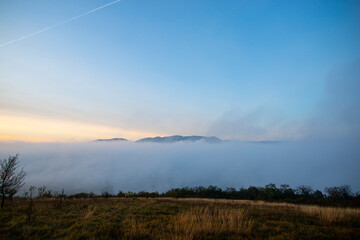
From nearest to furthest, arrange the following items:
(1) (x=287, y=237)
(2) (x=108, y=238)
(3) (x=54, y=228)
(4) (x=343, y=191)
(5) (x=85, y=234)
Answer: (1) (x=287, y=237) → (2) (x=108, y=238) → (5) (x=85, y=234) → (3) (x=54, y=228) → (4) (x=343, y=191)

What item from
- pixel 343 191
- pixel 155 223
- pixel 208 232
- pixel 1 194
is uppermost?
pixel 208 232

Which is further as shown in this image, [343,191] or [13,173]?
[343,191]

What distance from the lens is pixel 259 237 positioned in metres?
5.52

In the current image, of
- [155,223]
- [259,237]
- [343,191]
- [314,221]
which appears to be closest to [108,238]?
[155,223]

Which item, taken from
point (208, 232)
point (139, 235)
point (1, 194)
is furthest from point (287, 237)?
point (1, 194)

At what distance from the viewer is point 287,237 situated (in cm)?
536

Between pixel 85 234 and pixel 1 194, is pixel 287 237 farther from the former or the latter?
pixel 1 194

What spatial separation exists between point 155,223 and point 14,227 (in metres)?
7.41

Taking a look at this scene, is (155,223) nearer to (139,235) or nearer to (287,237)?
(139,235)

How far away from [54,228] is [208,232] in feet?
25.1

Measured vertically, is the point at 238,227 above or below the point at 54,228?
above

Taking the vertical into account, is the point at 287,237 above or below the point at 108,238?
above

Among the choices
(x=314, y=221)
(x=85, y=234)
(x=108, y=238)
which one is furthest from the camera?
(x=314, y=221)

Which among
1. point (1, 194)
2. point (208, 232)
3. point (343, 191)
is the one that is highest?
point (208, 232)
